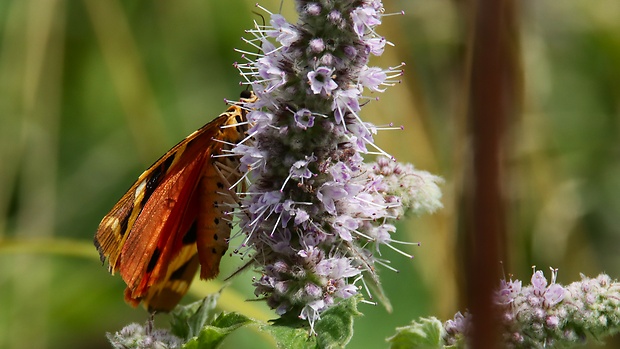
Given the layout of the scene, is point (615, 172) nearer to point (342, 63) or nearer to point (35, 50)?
point (342, 63)

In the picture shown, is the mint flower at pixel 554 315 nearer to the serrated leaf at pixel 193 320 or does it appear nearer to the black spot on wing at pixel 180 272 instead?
the serrated leaf at pixel 193 320

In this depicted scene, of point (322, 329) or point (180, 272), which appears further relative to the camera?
point (180, 272)

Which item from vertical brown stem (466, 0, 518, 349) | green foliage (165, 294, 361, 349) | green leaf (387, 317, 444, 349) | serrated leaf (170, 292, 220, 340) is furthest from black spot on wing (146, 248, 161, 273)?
vertical brown stem (466, 0, 518, 349)

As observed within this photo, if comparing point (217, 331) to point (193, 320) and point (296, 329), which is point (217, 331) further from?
point (193, 320)

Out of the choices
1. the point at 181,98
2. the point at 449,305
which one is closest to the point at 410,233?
the point at 449,305

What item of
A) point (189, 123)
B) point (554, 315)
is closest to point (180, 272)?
point (554, 315)

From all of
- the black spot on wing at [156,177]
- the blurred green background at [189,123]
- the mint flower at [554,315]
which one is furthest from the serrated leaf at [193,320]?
the blurred green background at [189,123]

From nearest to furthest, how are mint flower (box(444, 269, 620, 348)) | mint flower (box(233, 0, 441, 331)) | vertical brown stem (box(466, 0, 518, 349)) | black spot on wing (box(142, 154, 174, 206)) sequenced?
vertical brown stem (box(466, 0, 518, 349)), mint flower (box(444, 269, 620, 348)), mint flower (box(233, 0, 441, 331)), black spot on wing (box(142, 154, 174, 206))

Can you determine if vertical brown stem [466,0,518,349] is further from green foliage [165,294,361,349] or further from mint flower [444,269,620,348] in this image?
green foliage [165,294,361,349]
